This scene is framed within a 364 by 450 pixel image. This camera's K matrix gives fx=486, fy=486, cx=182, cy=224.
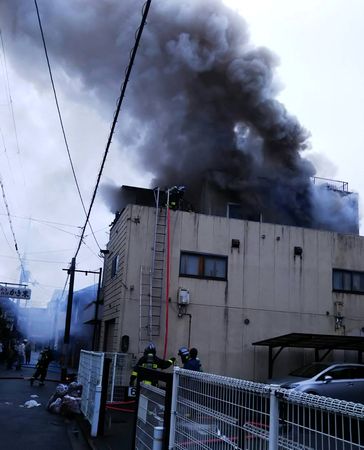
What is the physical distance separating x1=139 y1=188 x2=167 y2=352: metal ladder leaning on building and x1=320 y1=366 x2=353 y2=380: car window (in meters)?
5.07

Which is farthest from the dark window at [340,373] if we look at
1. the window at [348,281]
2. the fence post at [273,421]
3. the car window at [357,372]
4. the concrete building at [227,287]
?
the fence post at [273,421]

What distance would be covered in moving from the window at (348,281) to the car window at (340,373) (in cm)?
449

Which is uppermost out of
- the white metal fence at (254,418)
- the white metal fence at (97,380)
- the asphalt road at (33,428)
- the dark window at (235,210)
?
the dark window at (235,210)

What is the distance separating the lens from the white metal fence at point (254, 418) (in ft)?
7.81

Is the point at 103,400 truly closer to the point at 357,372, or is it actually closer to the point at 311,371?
the point at 311,371

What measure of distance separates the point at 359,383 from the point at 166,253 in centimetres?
663

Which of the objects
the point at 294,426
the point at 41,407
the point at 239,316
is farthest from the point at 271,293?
the point at 294,426

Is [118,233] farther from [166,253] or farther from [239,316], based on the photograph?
[239,316]

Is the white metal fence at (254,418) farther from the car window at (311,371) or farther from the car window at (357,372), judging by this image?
the car window at (357,372)

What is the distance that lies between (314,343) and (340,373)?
7.06ft

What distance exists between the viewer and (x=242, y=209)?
19.4m

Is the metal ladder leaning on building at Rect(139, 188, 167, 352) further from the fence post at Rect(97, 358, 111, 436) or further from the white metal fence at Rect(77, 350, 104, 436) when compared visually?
the fence post at Rect(97, 358, 111, 436)

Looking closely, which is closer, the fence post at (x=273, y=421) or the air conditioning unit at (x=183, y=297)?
the fence post at (x=273, y=421)

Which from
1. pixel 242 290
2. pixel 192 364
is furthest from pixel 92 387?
pixel 242 290
